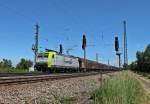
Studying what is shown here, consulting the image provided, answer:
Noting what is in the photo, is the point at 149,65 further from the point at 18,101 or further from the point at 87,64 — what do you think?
the point at 18,101

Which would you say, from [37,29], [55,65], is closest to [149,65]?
[37,29]

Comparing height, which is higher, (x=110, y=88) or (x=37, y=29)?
(x=37, y=29)

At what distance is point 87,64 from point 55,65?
87.3 feet

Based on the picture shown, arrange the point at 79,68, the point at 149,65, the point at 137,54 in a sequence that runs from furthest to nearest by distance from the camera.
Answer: the point at 137,54 < the point at 149,65 < the point at 79,68

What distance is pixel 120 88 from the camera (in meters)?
13.0

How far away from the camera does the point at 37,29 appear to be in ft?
244

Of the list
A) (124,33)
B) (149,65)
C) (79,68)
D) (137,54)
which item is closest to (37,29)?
(79,68)

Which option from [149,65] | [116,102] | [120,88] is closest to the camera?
[116,102]

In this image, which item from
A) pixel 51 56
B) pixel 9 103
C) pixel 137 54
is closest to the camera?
pixel 9 103

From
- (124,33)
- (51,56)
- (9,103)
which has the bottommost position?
(9,103)

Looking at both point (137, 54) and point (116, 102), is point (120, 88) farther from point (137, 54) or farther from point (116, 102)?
point (137, 54)

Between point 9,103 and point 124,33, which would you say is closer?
point 9,103

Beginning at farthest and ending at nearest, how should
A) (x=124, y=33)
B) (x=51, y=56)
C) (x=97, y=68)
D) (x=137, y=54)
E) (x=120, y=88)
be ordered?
1. (x=137, y=54)
2. (x=97, y=68)
3. (x=124, y=33)
4. (x=51, y=56)
5. (x=120, y=88)

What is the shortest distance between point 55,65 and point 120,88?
133 ft
